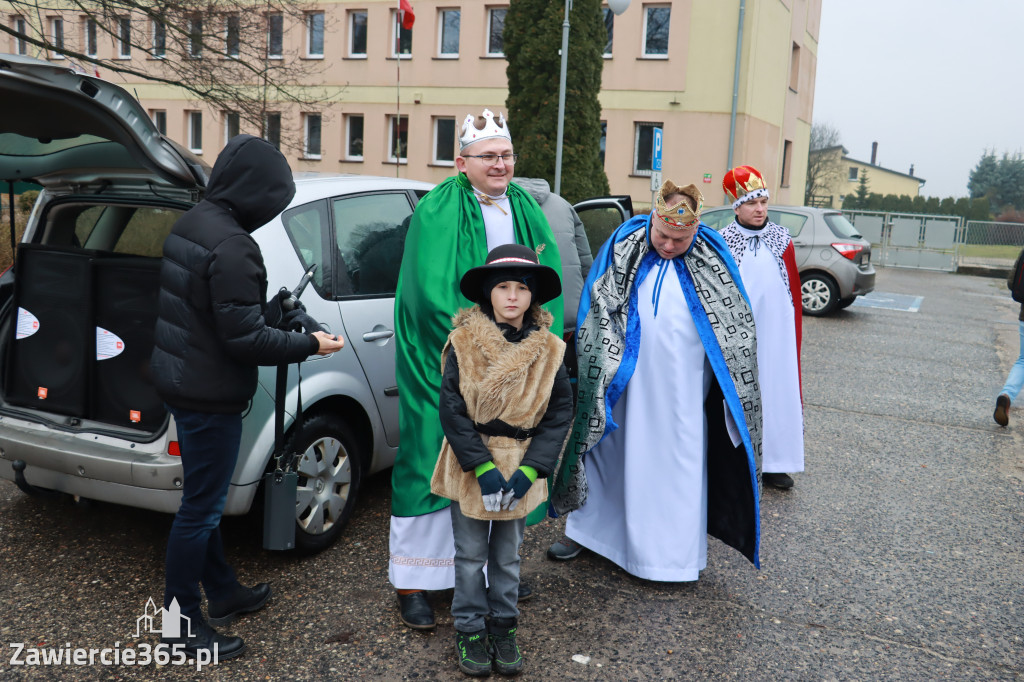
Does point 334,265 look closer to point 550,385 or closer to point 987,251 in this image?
point 550,385

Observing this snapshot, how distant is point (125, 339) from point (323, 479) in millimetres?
1099

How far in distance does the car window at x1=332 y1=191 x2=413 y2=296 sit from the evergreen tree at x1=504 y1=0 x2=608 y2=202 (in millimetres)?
12161

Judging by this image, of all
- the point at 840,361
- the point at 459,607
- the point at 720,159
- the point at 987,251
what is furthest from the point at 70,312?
the point at 987,251

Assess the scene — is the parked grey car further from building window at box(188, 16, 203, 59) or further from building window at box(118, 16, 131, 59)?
building window at box(118, 16, 131, 59)

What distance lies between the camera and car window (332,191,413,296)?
4301mm

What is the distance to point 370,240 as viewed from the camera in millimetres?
4512

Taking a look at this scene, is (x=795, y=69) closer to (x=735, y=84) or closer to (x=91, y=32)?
(x=735, y=84)

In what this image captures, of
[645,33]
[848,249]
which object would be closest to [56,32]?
[848,249]

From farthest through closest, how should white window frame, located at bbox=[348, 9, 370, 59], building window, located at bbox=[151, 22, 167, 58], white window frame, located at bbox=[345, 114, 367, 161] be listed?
white window frame, located at bbox=[345, 114, 367, 161] < white window frame, located at bbox=[348, 9, 370, 59] < building window, located at bbox=[151, 22, 167, 58]

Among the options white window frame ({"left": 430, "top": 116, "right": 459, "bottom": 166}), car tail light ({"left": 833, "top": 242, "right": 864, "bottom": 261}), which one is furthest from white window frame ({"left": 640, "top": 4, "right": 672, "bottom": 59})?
car tail light ({"left": 833, "top": 242, "right": 864, "bottom": 261})

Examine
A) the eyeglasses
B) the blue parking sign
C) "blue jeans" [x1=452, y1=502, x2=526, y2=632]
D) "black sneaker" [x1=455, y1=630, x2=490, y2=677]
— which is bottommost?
"black sneaker" [x1=455, y1=630, x2=490, y2=677]

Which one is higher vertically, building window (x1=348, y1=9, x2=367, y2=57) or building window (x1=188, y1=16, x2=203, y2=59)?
building window (x1=348, y1=9, x2=367, y2=57)

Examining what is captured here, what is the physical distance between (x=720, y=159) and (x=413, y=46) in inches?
452

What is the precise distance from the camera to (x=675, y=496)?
3967mm
